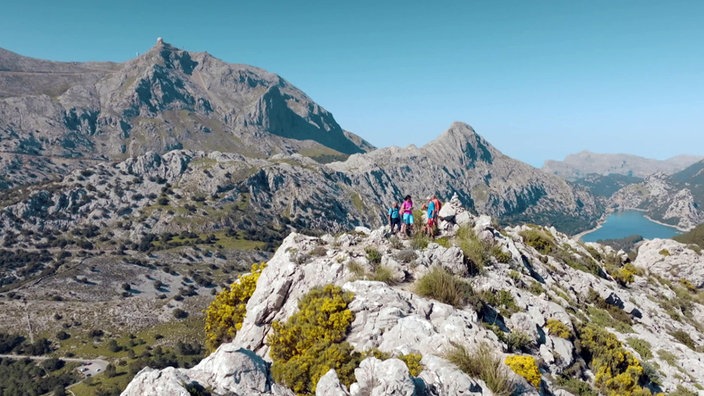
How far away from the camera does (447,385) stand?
11750 millimetres

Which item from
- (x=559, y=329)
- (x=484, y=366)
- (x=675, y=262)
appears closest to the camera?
(x=484, y=366)

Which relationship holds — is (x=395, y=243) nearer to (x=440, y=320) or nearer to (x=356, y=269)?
(x=356, y=269)

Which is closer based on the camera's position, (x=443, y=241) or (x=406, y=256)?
(x=406, y=256)

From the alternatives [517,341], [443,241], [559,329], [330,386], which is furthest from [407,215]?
[330,386]

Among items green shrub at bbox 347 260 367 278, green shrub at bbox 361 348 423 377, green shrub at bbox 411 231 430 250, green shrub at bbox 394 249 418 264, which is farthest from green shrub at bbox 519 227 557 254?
green shrub at bbox 361 348 423 377

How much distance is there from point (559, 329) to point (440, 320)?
678 cm

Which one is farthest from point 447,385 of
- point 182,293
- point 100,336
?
point 182,293

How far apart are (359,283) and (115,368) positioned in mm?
89293

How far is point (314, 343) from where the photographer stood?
14.8 m

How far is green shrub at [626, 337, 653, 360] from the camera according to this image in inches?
850

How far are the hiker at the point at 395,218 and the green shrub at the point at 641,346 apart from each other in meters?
14.5

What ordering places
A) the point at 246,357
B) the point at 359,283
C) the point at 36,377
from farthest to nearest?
the point at 36,377
the point at 359,283
the point at 246,357

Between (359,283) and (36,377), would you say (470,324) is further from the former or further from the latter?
(36,377)

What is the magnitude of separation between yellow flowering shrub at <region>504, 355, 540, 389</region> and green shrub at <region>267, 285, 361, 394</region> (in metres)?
5.10
